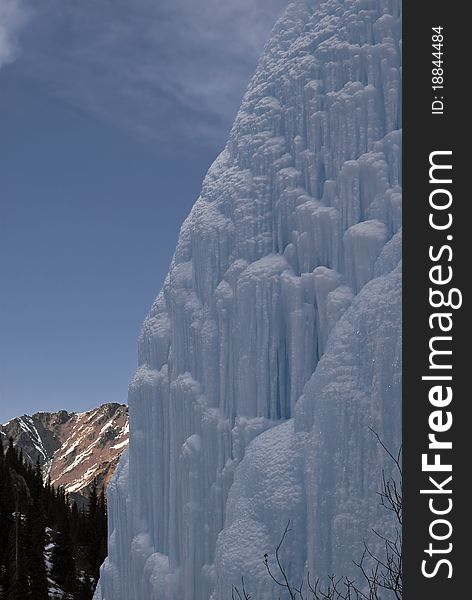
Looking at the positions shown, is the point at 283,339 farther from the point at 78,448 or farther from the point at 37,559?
the point at 78,448

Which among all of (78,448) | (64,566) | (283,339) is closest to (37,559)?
(64,566)

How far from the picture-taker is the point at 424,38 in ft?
23.9

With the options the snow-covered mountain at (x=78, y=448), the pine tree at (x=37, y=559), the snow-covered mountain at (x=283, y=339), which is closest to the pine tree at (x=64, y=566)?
the pine tree at (x=37, y=559)

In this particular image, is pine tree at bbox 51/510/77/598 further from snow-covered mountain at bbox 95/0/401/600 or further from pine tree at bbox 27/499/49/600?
snow-covered mountain at bbox 95/0/401/600

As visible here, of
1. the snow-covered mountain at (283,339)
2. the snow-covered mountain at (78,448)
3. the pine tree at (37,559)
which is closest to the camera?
the snow-covered mountain at (283,339)

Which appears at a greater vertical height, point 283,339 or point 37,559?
point 283,339

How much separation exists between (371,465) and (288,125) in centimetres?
784

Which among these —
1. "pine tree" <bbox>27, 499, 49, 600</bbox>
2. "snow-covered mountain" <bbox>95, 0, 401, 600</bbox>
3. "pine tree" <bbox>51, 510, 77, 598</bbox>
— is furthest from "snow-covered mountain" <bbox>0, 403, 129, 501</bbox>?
"snow-covered mountain" <bbox>95, 0, 401, 600</bbox>

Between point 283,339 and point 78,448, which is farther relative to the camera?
point 78,448

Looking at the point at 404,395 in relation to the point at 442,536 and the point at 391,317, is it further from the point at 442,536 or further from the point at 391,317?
the point at 391,317

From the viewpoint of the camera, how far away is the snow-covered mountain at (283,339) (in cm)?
1253

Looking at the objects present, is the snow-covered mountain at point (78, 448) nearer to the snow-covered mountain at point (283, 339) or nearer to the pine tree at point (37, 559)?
the pine tree at point (37, 559)

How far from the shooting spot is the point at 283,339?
597 inches

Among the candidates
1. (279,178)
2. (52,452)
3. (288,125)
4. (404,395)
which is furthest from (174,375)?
(52,452)
